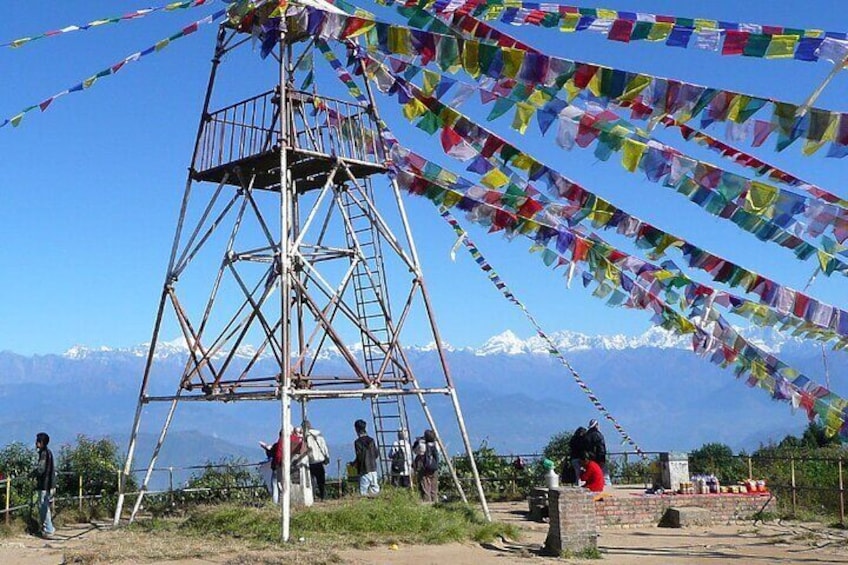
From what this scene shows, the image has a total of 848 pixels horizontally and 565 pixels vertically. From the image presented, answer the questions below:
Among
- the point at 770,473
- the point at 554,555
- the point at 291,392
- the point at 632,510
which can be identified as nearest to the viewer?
the point at 554,555

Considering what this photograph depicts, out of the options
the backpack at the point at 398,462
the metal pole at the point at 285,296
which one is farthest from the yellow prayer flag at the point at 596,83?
the backpack at the point at 398,462

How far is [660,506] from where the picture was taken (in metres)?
21.0

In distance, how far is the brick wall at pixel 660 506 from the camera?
20359 mm

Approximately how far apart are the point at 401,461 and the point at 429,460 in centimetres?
147

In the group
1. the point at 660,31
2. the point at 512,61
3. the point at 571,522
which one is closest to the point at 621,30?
the point at 660,31

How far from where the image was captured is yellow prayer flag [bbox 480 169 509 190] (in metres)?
15.2

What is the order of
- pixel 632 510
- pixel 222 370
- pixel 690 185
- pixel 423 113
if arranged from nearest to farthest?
pixel 690 185 → pixel 423 113 → pixel 222 370 → pixel 632 510

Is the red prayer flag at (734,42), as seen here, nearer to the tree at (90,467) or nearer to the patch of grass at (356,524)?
the patch of grass at (356,524)

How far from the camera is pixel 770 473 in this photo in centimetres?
2645

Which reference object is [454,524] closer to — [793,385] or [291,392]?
[291,392]

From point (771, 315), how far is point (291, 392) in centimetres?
733

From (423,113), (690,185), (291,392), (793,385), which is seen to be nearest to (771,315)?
(793,385)

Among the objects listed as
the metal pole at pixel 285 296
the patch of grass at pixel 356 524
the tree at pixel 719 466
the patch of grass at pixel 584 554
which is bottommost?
the patch of grass at pixel 584 554

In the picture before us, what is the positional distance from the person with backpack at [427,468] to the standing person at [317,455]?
186 cm
